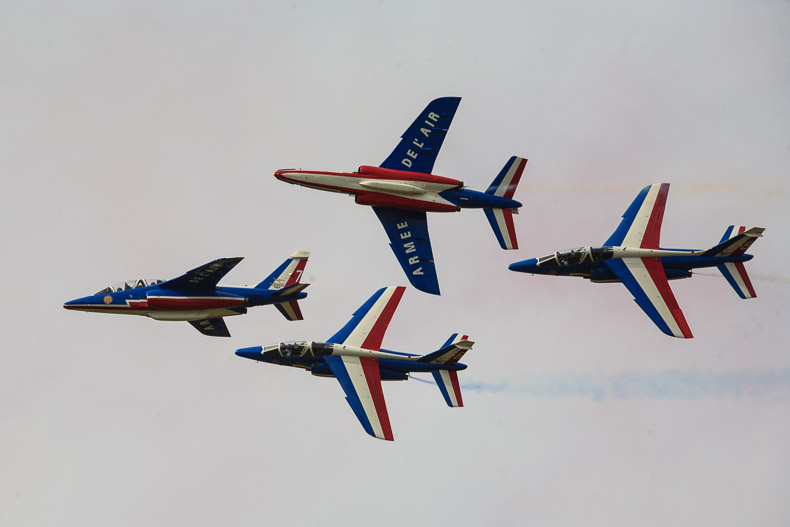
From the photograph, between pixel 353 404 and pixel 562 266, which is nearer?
pixel 353 404

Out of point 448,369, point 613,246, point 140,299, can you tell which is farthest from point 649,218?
point 140,299

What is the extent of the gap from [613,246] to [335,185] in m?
17.2

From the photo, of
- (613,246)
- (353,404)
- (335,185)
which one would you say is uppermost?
(335,185)

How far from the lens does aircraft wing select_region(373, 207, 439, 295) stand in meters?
93.5

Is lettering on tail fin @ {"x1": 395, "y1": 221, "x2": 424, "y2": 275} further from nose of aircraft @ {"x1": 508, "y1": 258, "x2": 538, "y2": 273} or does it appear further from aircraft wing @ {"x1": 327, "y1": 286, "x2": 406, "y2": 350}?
nose of aircraft @ {"x1": 508, "y1": 258, "x2": 538, "y2": 273}

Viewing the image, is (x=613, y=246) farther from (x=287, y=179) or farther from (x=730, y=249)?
(x=287, y=179)

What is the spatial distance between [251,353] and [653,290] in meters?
24.1

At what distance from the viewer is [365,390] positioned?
8794 cm

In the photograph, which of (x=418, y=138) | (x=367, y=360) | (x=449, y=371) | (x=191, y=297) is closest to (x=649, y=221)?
(x=418, y=138)

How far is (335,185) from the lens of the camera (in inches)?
3637

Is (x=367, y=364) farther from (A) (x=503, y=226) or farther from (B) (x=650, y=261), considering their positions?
(B) (x=650, y=261)

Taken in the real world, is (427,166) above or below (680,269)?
above

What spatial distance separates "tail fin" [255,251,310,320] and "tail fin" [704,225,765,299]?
24.7 metres

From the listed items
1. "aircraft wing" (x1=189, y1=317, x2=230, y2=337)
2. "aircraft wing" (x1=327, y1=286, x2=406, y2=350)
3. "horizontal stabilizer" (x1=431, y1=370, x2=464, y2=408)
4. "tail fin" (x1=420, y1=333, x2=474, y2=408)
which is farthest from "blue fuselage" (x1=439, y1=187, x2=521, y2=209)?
"aircraft wing" (x1=189, y1=317, x2=230, y2=337)
